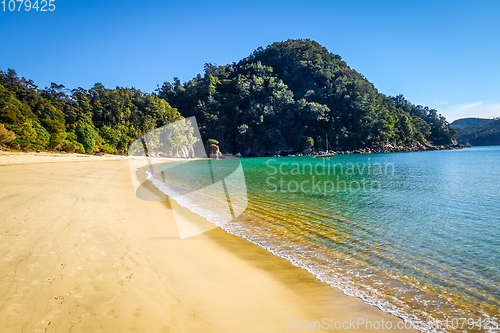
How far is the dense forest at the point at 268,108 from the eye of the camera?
211 ft

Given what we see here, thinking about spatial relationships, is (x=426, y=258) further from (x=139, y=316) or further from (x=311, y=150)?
(x=311, y=150)

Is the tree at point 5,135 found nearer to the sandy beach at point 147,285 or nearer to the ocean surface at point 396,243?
the ocean surface at point 396,243

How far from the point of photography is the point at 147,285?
3.75m

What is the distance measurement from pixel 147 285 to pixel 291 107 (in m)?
83.6

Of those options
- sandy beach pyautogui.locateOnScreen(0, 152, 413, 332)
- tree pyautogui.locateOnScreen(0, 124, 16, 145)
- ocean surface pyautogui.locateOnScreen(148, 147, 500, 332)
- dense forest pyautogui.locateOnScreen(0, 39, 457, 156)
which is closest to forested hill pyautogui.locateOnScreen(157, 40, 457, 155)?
dense forest pyautogui.locateOnScreen(0, 39, 457, 156)

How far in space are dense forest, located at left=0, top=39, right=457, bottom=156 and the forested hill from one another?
321 mm

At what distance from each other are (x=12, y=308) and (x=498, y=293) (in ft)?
22.3

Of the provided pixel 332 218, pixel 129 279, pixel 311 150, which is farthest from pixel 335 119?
pixel 129 279

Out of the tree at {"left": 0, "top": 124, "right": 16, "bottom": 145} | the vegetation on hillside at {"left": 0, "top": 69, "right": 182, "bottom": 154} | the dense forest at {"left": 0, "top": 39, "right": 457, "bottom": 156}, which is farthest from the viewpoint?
the dense forest at {"left": 0, "top": 39, "right": 457, "bottom": 156}

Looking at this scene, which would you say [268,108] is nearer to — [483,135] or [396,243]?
[396,243]

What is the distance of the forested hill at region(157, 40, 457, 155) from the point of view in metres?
81.1

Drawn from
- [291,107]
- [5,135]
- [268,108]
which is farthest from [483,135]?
[5,135]

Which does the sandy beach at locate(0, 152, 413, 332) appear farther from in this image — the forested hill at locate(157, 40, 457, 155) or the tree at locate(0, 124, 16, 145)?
the forested hill at locate(157, 40, 457, 155)

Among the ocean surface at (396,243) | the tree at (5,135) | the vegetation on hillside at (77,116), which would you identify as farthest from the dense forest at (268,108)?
the ocean surface at (396,243)
